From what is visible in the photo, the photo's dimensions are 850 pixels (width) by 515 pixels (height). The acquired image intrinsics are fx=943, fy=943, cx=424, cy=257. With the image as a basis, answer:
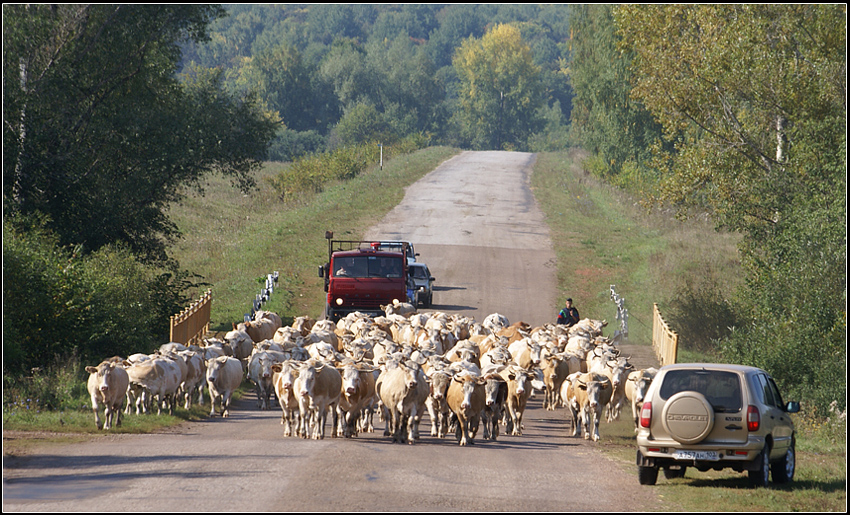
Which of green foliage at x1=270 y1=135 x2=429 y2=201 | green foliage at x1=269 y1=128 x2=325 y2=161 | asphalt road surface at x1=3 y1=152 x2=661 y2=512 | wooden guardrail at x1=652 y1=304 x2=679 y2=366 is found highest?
green foliage at x1=269 y1=128 x2=325 y2=161

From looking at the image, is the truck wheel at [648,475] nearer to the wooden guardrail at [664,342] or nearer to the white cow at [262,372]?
the white cow at [262,372]

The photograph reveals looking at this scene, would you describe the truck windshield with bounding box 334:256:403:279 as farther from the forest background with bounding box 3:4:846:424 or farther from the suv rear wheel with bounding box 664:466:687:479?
the suv rear wheel with bounding box 664:466:687:479

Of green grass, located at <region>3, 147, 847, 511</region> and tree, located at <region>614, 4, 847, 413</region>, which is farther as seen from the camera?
tree, located at <region>614, 4, 847, 413</region>

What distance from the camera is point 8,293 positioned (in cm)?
2078

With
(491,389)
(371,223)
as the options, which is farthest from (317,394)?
(371,223)

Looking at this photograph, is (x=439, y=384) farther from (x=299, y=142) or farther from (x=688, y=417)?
(x=299, y=142)

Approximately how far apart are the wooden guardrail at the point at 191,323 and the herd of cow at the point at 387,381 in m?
1.66

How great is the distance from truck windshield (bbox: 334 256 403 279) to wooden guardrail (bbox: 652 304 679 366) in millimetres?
8531

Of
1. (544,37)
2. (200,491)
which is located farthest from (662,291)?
(544,37)

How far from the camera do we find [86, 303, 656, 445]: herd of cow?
1692 cm

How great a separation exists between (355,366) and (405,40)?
13764 cm

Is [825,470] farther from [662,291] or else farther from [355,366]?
[662,291]

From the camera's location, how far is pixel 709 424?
40.7 ft

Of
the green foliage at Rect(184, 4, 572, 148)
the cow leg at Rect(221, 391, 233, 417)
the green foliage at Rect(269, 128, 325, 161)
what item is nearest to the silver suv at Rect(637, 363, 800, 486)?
the cow leg at Rect(221, 391, 233, 417)
